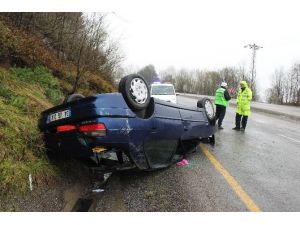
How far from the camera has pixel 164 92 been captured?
16703 millimetres

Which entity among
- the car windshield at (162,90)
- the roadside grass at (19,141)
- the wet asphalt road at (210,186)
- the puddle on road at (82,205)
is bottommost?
the puddle on road at (82,205)

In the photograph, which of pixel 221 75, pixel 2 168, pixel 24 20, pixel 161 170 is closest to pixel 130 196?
pixel 161 170

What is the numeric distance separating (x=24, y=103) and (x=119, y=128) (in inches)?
116

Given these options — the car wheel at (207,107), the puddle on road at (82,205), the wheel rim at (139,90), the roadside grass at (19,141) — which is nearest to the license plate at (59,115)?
the roadside grass at (19,141)

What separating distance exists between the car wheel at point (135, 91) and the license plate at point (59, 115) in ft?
2.46

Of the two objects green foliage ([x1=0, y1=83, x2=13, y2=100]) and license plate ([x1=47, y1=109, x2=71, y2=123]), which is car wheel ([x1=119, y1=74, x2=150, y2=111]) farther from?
green foliage ([x1=0, y1=83, x2=13, y2=100])

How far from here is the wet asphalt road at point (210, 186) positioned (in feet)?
15.1

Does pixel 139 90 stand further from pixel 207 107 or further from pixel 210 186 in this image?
pixel 207 107

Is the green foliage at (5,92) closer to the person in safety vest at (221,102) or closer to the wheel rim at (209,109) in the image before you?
the wheel rim at (209,109)

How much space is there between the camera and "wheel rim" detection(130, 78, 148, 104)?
16.6 feet

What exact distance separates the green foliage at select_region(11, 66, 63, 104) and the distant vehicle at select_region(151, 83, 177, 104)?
6536mm

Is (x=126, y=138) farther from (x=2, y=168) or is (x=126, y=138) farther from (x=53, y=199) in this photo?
(x=2, y=168)

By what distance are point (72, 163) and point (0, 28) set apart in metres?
4.90

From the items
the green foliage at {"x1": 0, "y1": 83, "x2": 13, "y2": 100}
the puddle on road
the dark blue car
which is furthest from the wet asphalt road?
the green foliage at {"x1": 0, "y1": 83, "x2": 13, "y2": 100}
